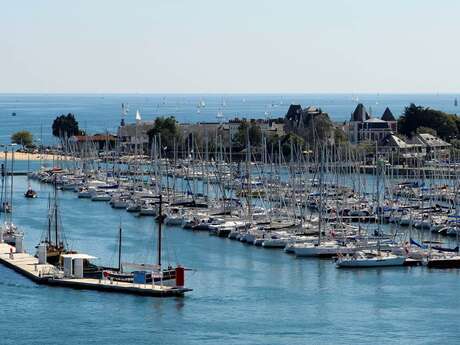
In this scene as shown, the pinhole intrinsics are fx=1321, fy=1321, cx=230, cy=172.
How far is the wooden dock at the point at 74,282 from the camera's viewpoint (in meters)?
37.0

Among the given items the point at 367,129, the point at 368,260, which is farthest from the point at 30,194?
the point at 367,129

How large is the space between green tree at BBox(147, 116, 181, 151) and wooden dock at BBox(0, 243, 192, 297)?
46103 millimetres

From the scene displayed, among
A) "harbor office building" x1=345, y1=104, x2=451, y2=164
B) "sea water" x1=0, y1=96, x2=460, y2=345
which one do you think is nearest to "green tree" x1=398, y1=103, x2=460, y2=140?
"harbor office building" x1=345, y1=104, x2=451, y2=164

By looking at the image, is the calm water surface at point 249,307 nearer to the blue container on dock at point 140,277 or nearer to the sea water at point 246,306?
the sea water at point 246,306

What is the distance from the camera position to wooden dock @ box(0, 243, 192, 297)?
36969 millimetres

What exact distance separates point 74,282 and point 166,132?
5196cm

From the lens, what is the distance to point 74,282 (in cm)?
3831

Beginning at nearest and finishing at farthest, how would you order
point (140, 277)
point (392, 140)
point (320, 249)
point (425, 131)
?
point (140, 277) < point (320, 249) < point (392, 140) < point (425, 131)

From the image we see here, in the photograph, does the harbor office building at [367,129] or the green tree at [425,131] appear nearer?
the green tree at [425,131]

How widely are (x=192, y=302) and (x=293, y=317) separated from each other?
308 centimetres

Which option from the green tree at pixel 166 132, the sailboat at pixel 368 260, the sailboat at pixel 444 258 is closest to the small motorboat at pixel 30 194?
the green tree at pixel 166 132

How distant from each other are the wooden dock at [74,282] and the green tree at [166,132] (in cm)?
4610

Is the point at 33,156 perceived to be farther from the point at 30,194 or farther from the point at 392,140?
the point at 30,194

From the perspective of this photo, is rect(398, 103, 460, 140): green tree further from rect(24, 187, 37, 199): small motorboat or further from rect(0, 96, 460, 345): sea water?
rect(0, 96, 460, 345): sea water
